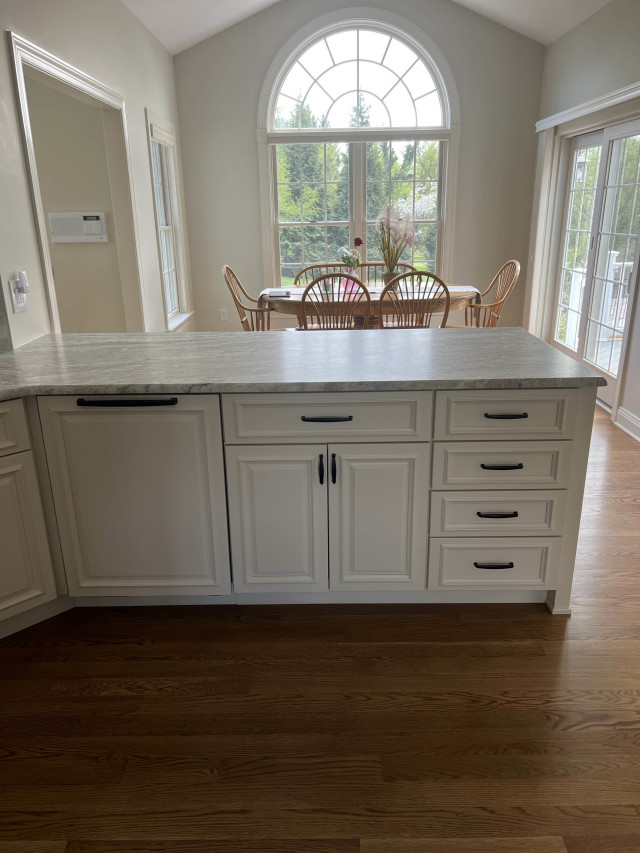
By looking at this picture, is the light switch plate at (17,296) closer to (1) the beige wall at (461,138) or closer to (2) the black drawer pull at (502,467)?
(2) the black drawer pull at (502,467)

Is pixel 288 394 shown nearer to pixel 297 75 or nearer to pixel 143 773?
pixel 143 773

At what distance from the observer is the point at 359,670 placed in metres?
1.98

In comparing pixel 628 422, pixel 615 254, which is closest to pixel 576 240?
pixel 615 254

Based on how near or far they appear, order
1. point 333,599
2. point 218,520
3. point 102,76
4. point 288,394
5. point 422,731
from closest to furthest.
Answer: point 422,731
point 288,394
point 218,520
point 333,599
point 102,76

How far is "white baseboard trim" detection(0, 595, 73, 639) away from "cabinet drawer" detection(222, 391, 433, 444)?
0.92 m

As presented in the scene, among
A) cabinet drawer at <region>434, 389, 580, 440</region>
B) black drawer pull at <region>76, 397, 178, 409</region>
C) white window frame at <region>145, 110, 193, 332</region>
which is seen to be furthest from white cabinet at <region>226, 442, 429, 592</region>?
white window frame at <region>145, 110, 193, 332</region>

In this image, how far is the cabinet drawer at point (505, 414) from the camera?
1.97m

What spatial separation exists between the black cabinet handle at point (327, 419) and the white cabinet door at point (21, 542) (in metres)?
0.89

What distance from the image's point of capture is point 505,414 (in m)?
1.99

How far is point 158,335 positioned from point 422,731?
1.90 meters

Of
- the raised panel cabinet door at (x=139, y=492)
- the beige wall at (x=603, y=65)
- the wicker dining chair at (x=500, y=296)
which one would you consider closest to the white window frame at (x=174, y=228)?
the wicker dining chair at (x=500, y=296)

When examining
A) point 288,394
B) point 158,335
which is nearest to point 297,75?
point 158,335

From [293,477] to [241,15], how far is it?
15.7 ft

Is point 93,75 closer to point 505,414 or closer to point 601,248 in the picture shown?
point 505,414
